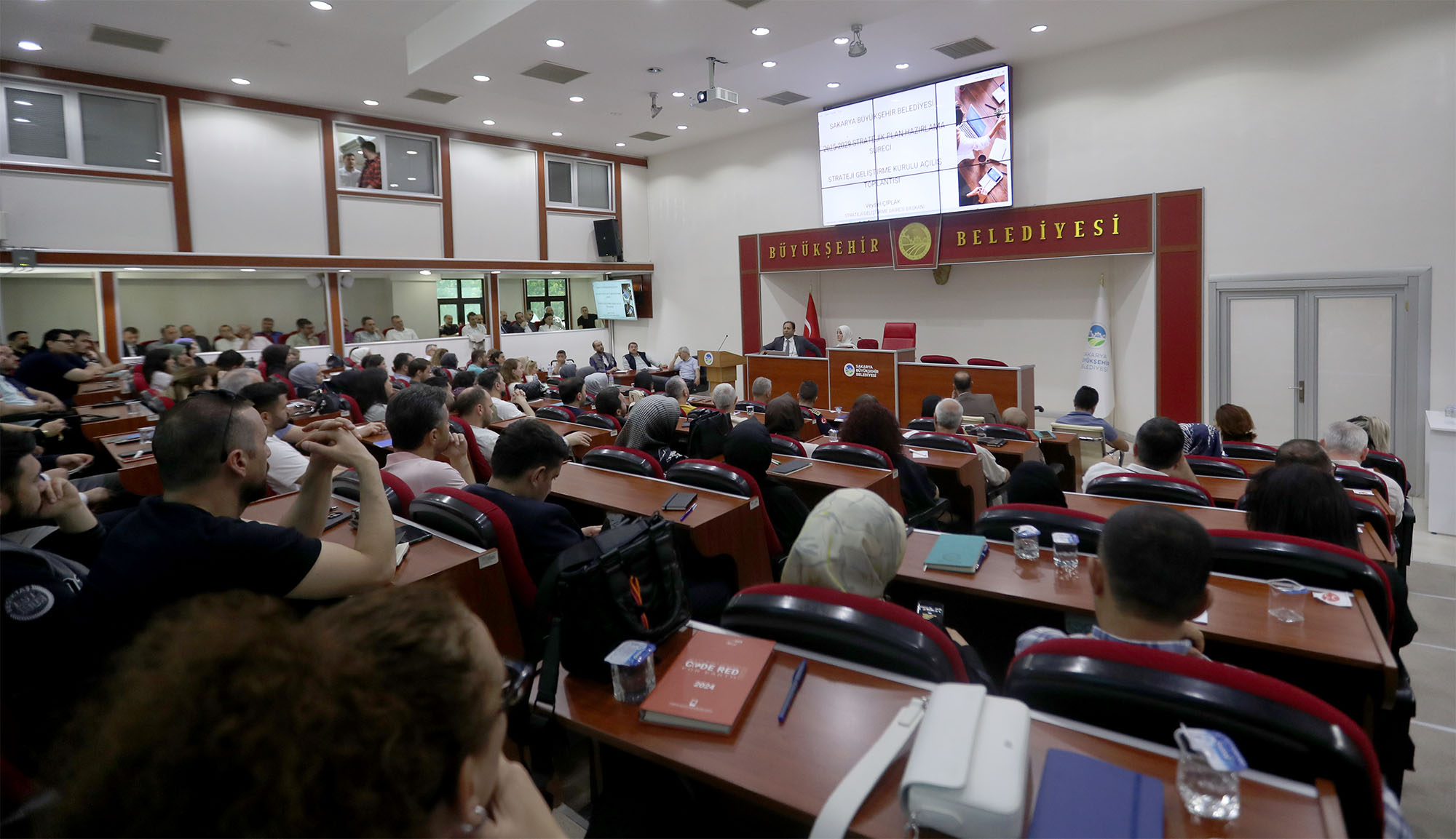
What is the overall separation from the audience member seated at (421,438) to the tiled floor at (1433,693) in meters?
3.57

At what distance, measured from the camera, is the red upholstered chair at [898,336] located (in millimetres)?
10344

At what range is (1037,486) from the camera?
334cm

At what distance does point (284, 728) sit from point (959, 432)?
5.22 metres

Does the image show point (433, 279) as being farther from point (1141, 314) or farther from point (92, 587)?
point (92, 587)

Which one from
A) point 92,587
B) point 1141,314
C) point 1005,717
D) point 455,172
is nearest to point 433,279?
point 455,172

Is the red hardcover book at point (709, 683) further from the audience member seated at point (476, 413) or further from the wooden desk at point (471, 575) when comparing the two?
the audience member seated at point (476, 413)

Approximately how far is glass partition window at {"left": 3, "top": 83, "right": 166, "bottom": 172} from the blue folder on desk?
1154 cm

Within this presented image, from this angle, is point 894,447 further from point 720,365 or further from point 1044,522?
point 720,365

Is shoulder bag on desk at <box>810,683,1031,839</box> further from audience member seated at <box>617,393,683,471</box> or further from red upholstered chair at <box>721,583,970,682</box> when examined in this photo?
audience member seated at <box>617,393,683,471</box>

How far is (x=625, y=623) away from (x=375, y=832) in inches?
39.9

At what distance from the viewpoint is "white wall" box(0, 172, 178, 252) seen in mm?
8164

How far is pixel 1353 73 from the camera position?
7059 mm

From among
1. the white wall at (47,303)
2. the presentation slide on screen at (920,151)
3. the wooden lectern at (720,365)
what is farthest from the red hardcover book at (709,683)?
the white wall at (47,303)

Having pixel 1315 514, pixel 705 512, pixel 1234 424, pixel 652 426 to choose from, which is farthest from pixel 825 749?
pixel 1234 424
